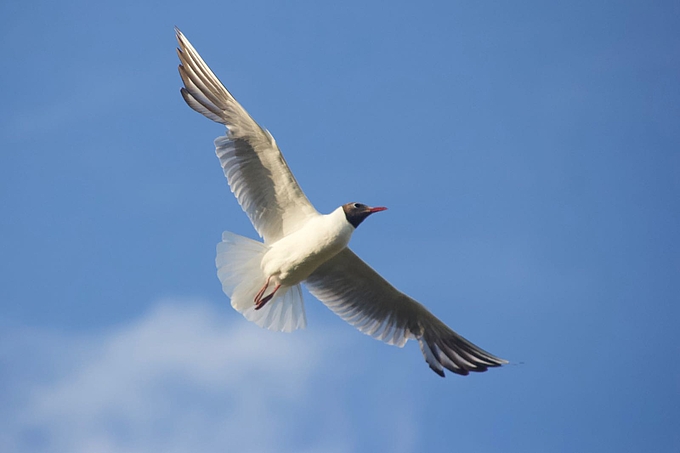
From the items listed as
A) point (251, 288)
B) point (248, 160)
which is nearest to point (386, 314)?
point (251, 288)

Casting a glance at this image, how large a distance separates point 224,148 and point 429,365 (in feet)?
10.00

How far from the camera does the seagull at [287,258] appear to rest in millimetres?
9375

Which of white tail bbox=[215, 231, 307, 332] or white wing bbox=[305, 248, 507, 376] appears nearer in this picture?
white tail bbox=[215, 231, 307, 332]

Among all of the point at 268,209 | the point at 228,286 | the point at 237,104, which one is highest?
the point at 237,104

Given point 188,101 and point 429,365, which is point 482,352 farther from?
point 188,101

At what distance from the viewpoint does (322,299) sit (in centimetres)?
1030

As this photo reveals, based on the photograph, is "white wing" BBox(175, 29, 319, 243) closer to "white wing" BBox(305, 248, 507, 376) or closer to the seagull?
the seagull

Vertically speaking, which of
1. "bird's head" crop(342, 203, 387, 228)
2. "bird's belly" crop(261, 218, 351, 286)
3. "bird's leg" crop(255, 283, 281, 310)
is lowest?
"bird's leg" crop(255, 283, 281, 310)

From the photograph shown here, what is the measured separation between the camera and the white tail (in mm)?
9602

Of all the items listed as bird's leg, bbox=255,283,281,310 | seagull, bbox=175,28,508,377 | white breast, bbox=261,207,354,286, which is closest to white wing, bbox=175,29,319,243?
seagull, bbox=175,28,508,377

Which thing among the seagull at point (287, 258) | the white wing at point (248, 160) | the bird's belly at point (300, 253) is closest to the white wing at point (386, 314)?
the seagull at point (287, 258)

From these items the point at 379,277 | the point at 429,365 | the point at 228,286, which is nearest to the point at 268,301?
the point at 228,286

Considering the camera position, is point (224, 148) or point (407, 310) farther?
point (407, 310)

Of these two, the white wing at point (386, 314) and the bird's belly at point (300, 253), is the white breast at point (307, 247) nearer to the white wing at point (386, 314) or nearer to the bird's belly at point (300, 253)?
the bird's belly at point (300, 253)
